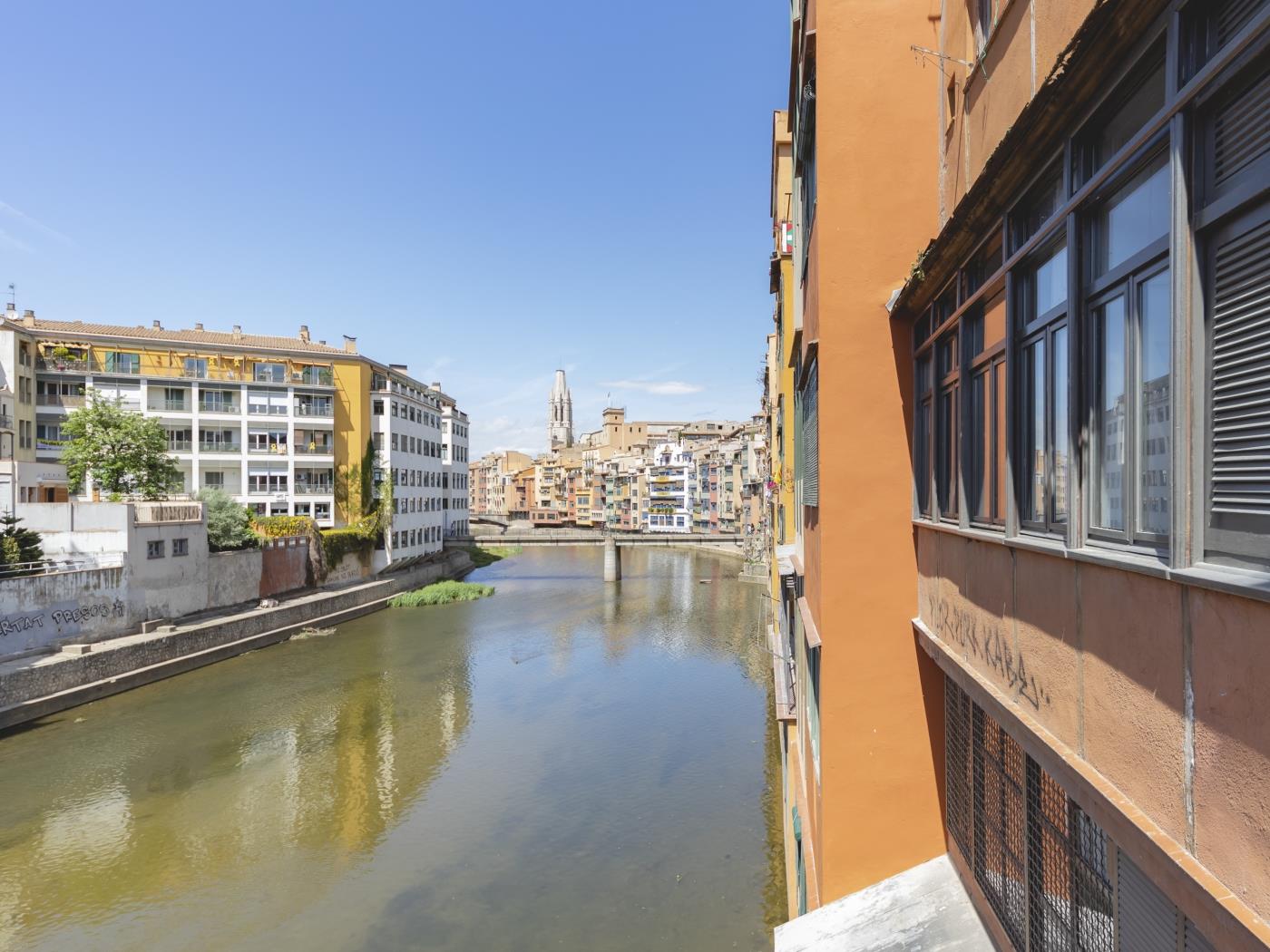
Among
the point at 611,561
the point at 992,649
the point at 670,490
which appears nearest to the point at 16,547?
the point at 992,649

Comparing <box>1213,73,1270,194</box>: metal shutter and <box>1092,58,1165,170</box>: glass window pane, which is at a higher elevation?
<box>1092,58,1165,170</box>: glass window pane

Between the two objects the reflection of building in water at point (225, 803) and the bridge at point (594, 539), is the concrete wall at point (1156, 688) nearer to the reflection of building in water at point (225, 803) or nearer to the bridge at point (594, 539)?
the reflection of building in water at point (225, 803)

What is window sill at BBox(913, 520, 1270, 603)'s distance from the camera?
5.83ft

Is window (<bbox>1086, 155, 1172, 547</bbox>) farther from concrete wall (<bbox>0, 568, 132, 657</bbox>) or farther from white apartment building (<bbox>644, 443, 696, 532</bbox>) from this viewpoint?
white apartment building (<bbox>644, 443, 696, 532</bbox>)

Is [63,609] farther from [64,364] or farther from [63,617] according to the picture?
[64,364]

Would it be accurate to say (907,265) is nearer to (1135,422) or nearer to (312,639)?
(1135,422)

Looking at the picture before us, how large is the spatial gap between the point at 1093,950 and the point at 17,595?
1021 inches

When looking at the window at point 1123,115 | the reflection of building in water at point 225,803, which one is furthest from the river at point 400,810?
the window at point 1123,115

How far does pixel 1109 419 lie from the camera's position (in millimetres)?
2652

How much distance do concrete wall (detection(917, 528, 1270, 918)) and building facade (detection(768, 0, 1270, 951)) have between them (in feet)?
0.04

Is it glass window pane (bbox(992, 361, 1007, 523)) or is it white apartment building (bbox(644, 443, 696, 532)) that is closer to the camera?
glass window pane (bbox(992, 361, 1007, 523))

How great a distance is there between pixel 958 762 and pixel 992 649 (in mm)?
1711

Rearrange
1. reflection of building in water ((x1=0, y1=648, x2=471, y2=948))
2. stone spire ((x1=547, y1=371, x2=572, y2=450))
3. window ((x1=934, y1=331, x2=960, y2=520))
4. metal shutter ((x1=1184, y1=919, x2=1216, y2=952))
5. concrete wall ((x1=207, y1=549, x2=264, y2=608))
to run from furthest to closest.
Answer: stone spire ((x1=547, y1=371, x2=572, y2=450)) < concrete wall ((x1=207, y1=549, x2=264, y2=608)) < reflection of building in water ((x1=0, y1=648, x2=471, y2=948)) < window ((x1=934, y1=331, x2=960, y2=520)) < metal shutter ((x1=1184, y1=919, x2=1216, y2=952))

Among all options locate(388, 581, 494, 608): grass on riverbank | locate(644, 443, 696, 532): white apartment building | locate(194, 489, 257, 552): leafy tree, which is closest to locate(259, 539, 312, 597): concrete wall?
locate(194, 489, 257, 552): leafy tree
